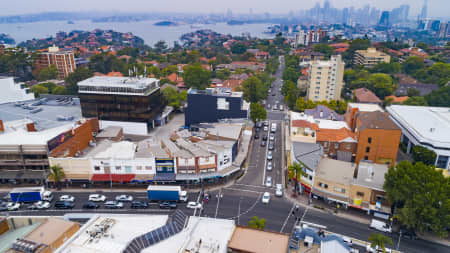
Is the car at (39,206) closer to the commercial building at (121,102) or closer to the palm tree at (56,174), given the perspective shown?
the palm tree at (56,174)

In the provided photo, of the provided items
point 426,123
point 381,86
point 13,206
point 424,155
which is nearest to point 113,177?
point 13,206

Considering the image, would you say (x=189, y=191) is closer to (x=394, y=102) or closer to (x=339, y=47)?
(x=394, y=102)

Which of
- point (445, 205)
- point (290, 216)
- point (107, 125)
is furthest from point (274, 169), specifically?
point (107, 125)

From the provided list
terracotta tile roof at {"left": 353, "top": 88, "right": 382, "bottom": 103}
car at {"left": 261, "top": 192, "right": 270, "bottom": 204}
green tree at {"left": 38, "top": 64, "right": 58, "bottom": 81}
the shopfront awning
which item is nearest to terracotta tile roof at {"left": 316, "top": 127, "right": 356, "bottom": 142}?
car at {"left": 261, "top": 192, "right": 270, "bottom": 204}

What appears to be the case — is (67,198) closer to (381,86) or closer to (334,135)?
(334,135)

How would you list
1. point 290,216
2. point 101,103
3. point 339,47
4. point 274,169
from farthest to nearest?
point 339,47 → point 101,103 → point 274,169 → point 290,216

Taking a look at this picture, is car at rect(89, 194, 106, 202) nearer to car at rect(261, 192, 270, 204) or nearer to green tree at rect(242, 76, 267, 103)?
car at rect(261, 192, 270, 204)
